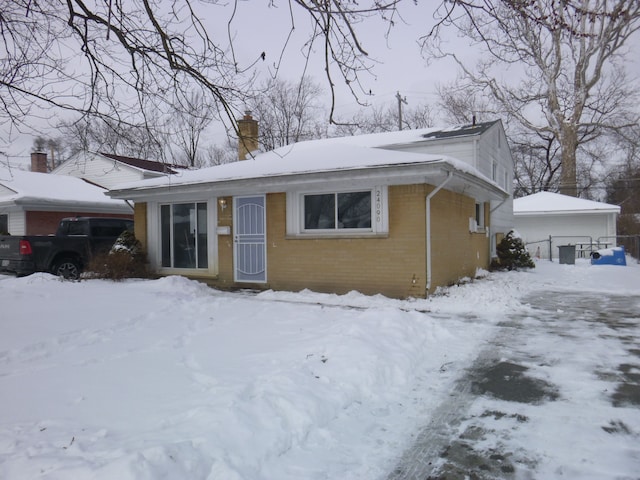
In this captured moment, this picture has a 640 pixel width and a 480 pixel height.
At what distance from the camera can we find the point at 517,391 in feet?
14.6

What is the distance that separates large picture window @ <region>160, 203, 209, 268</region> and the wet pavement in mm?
7891

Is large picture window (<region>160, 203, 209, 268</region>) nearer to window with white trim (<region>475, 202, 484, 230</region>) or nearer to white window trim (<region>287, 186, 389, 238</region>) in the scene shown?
white window trim (<region>287, 186, 389, 238</region>)

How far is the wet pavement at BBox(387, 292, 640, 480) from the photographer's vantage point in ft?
10.2

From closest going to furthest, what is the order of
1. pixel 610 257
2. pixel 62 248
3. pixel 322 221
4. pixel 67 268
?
pixel 322 221, pixel 62 248, pixel 67 268, pixel 610 257

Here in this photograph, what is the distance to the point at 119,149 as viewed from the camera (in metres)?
7.03

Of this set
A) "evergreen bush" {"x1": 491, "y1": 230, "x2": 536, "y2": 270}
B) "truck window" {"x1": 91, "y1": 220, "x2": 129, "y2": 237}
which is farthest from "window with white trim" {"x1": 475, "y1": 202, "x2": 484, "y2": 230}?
"truck window" {"x1": 91, "y1": 220, "x2": 129, "y2": 237}

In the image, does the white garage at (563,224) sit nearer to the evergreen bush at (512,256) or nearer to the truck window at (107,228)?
the evergreen bush at (512,256)

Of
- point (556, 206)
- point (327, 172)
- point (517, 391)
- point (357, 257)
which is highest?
point (556, 206)

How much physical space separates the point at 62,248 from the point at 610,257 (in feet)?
62.2

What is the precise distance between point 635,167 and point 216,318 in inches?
1799

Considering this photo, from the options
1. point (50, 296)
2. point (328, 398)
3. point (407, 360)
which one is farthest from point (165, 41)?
point (50, 296)

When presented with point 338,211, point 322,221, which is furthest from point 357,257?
point 322,221

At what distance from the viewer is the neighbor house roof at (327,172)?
28.6 ft

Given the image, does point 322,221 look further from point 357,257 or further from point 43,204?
point 43,204
